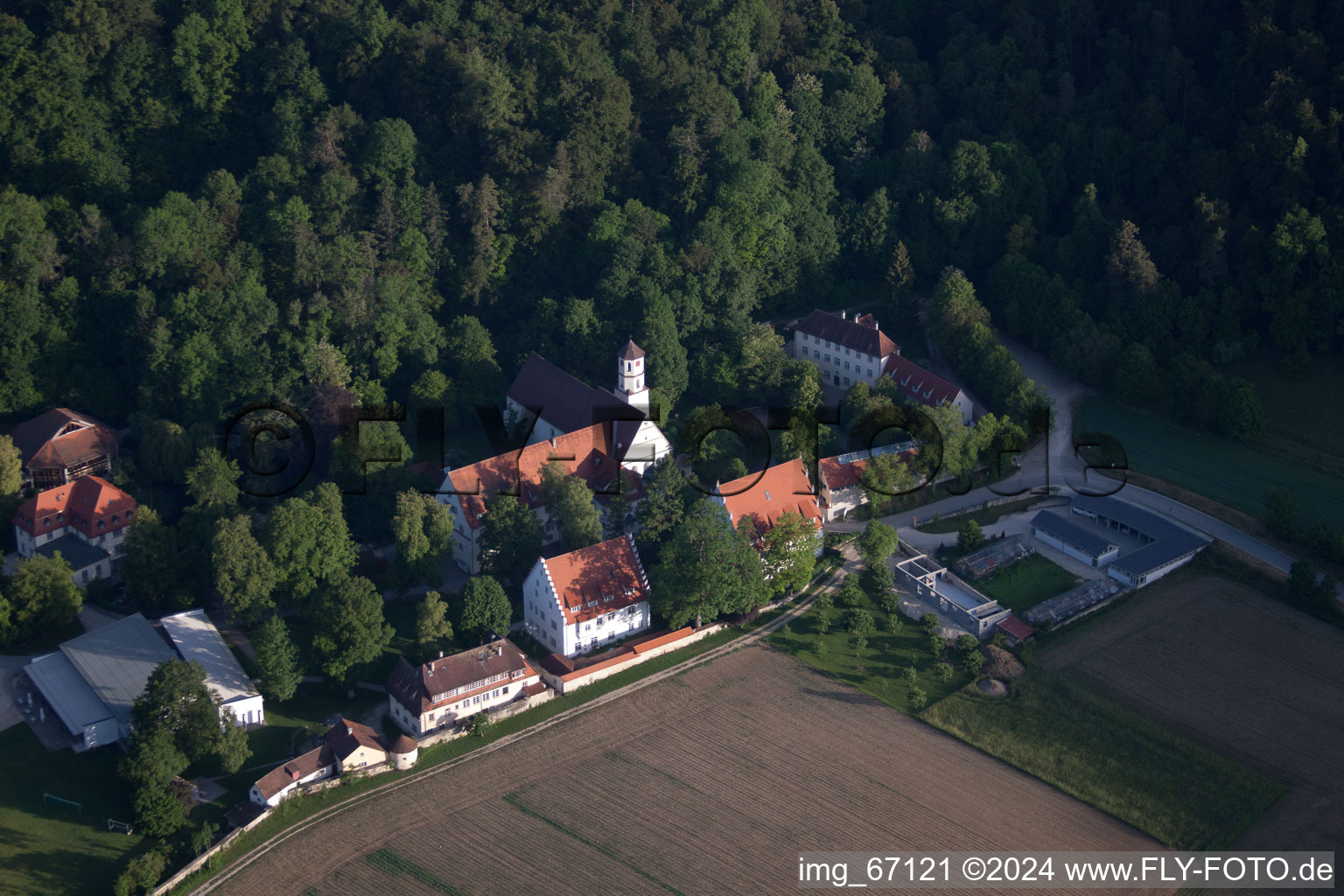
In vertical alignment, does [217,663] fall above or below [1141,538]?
above

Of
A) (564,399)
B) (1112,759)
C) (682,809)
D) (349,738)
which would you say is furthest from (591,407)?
(1112,759)

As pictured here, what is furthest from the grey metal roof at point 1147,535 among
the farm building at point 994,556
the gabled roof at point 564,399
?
the gabled roof at point 564,399

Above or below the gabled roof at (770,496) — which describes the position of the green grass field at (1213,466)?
below

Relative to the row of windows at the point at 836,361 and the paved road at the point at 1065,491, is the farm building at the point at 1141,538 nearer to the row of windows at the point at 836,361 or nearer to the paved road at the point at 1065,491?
the paved road at the point at 1065,491

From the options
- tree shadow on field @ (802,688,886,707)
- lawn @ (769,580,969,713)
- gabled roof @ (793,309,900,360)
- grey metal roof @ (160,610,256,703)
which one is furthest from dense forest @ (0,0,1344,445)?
tree shadow on field @ (802,688,886,707)

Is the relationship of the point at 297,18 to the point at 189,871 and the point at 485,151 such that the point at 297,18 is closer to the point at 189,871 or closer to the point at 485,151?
the point at 485,151

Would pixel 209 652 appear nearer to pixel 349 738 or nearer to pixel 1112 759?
pixel 349 738

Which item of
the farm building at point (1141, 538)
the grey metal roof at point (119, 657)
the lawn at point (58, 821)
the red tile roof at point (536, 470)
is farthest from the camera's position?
the farm building at point (1141, 538)

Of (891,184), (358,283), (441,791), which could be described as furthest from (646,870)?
(891,184)
